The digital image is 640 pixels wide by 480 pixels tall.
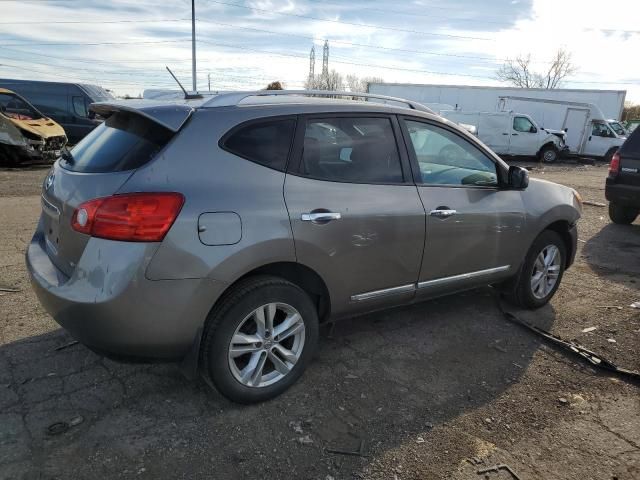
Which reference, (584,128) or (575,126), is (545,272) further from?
(575,126)

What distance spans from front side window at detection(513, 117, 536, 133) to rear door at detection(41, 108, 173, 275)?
2126 centimetres

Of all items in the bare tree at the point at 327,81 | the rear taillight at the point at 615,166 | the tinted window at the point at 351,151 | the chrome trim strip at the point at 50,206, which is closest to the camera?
the chrome trim strip at the point at 50,206

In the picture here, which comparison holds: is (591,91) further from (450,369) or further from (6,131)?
(450,369)

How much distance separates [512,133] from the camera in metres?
21.6

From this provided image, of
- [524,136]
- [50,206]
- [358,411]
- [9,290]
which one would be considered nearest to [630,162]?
[358,411]

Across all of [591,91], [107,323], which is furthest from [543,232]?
[591,91]

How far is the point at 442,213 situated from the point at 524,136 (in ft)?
66.4

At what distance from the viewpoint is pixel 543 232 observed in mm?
4473

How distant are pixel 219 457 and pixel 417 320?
7.25 ft

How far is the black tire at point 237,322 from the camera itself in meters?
2.72

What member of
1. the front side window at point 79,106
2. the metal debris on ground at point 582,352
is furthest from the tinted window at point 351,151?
the front side window at point 79,106

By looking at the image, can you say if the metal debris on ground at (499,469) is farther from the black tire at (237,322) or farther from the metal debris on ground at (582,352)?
the metal debris on ground at (582,352)

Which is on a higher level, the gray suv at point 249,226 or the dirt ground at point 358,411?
the gray suv at point 249,226

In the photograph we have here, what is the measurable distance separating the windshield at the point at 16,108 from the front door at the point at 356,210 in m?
13.0
